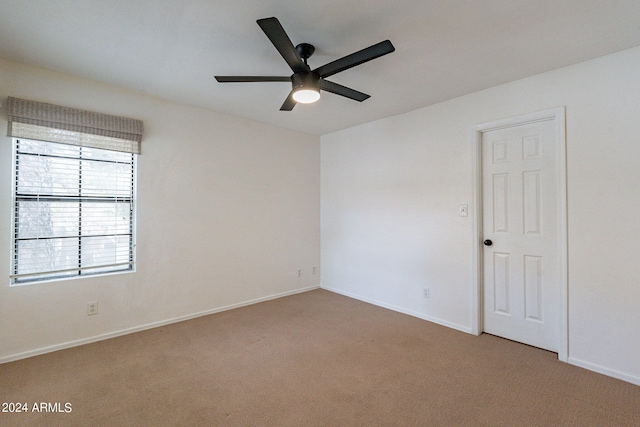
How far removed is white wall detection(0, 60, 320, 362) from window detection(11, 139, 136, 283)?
92 mm

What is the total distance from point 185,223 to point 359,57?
2641 mm

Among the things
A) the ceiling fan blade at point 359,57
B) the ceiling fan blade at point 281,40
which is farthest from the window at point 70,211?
the ceiling fan blade at point 359,57

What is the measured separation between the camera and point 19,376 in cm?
219

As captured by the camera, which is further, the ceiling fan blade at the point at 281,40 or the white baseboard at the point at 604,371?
the white baseboard at the point at 604,371

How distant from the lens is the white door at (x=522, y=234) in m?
2.59


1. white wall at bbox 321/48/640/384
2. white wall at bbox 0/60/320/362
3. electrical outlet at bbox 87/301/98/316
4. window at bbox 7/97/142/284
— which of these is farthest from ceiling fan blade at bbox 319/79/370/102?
electrical outlet at bbox 87/301/98/316

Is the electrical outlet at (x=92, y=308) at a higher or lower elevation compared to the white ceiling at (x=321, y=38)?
lower

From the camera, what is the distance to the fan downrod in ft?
6.88

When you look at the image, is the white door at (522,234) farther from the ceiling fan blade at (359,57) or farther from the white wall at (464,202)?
the ceiling fan blade at (359,57)

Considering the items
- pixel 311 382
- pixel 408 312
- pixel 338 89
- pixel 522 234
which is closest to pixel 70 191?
pixel 338 89

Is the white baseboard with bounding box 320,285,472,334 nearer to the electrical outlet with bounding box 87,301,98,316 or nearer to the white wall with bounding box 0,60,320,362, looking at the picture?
the white wall with bounding box 0,60,320,362

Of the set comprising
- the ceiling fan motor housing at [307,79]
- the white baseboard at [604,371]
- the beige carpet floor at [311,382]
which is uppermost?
the ceiling fan motor housing at [307,79]

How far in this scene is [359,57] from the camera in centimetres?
179

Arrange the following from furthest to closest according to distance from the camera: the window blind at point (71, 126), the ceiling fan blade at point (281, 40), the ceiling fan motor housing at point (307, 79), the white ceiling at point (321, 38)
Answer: the window blind at point (71, 126) < the ceiling fan motor housing at point (307, 79) < the white ceiling at point (321, 38) < the ceiling fan blade at point (281, 40)
